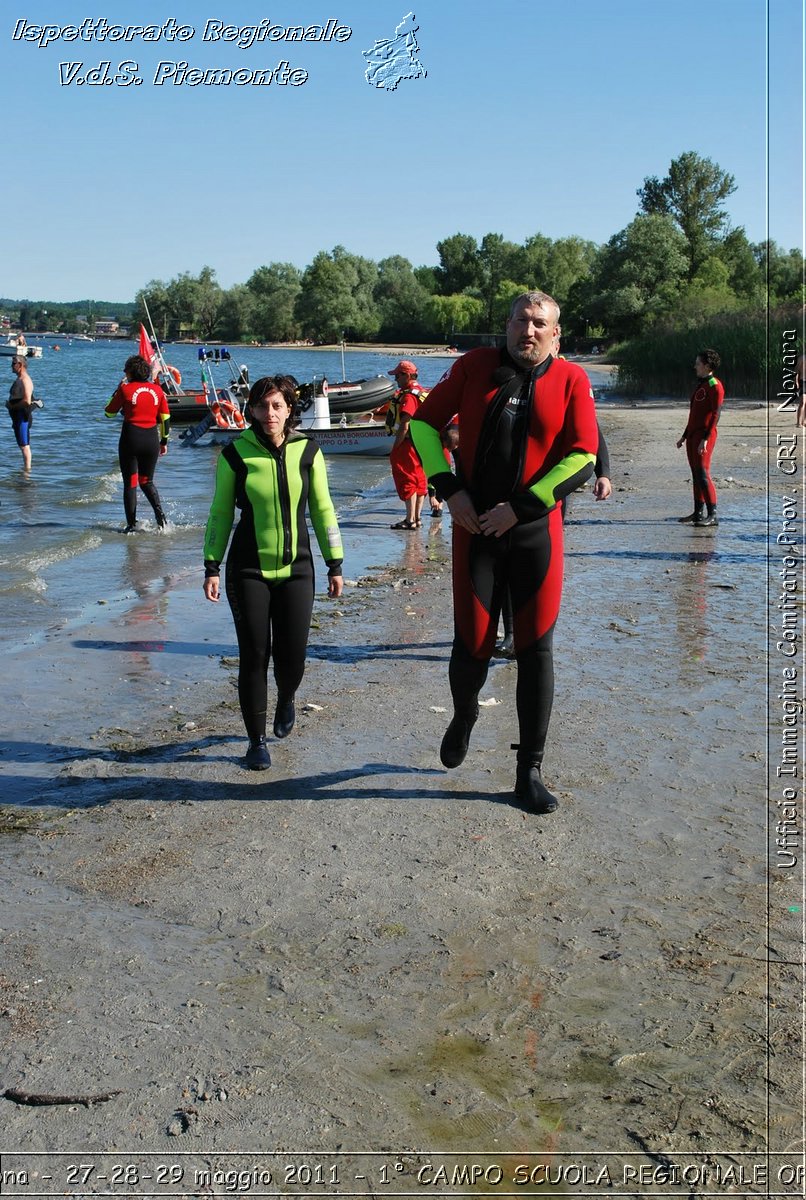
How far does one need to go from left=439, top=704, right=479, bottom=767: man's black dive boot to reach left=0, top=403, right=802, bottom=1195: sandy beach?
0.20 metres

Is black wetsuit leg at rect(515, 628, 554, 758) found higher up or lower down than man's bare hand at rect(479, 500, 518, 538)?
lower down

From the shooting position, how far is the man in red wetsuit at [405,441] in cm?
1345

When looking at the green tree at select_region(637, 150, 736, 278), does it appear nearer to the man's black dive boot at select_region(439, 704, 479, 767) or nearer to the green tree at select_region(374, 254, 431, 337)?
the green tree at select_region(374, 254, 431, 337)

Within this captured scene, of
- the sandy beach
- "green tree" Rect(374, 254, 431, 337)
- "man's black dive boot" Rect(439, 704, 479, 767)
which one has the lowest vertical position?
the sandy beach

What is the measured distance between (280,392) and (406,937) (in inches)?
105

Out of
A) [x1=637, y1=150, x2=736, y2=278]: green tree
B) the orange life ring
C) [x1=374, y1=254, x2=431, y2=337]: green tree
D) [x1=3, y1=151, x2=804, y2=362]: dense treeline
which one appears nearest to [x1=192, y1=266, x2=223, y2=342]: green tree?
[x1=3, y1=151, x2=804, y2=362]: dense treeline

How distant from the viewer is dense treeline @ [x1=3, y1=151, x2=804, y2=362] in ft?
277

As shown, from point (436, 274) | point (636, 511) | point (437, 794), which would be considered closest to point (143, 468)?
point (636, 511)

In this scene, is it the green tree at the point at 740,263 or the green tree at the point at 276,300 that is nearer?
the green tree at the point at 740,263

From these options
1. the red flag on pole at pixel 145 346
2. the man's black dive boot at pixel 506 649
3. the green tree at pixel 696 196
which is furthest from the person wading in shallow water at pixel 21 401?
the green tree at pixel 696 196

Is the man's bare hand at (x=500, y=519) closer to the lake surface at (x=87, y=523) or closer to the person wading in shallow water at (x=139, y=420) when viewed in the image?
the lake surface at (x=87, y=523)

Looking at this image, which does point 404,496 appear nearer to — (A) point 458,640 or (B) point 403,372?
(B) point 403,372

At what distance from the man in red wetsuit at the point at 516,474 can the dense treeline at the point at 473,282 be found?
80.8 m

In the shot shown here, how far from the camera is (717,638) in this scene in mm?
8266
